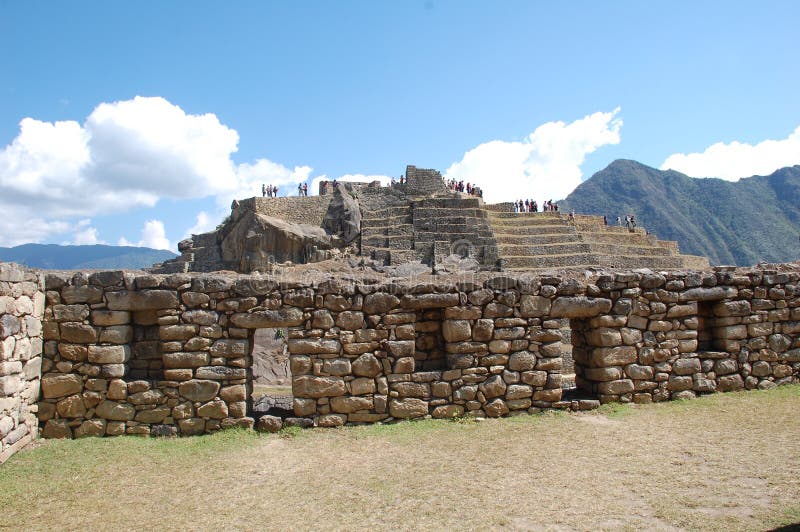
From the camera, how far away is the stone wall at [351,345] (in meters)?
6.85

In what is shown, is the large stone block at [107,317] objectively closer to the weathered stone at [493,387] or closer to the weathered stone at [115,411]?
the weathered stone at [115,411]

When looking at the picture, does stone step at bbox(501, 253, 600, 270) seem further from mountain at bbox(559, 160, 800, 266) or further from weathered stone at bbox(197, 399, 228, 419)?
mountain at bbox(559, 160, 800, 266)

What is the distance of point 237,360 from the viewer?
274 inches

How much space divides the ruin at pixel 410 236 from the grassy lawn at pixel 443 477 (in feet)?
66.5

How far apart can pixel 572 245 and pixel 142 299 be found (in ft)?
87.2

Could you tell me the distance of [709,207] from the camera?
118 meters

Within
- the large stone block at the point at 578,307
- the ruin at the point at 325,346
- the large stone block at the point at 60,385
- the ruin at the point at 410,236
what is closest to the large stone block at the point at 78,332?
the ruin at the point at 325,346

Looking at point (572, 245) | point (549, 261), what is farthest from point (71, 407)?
point (572, 245)

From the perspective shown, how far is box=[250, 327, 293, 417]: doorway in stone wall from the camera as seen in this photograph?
7788 millimetres

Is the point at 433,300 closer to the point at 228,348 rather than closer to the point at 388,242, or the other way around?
the point at 228,348

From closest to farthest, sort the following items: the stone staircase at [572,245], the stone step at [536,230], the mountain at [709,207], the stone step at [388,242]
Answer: the stone staircase at [572,245]
the stone step at [388,242]
the stone step at [536,230]
the mountain at [709,207]

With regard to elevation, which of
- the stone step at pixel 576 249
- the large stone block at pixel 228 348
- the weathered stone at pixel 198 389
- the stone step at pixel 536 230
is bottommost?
the weathered stone at pixel 198 389

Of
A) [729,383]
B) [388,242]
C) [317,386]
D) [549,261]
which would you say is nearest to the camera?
[317,386]

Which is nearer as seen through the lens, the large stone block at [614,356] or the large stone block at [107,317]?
the large stone block at [107,317]
